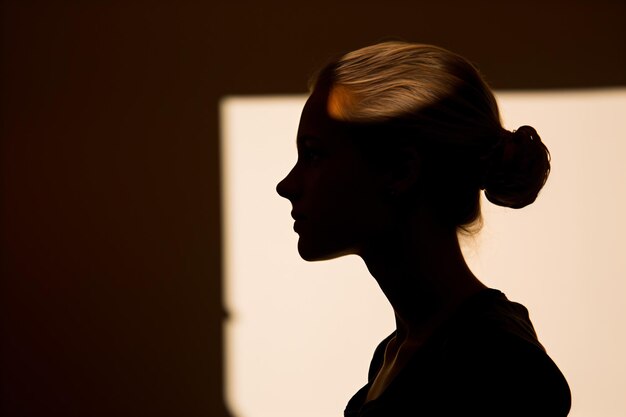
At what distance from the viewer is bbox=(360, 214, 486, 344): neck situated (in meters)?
1.03

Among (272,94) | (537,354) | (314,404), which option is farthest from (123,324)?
(537,354)

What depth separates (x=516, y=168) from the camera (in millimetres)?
1015

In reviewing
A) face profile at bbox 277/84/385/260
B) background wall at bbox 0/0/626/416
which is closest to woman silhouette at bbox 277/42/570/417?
face profile at bbox 277/84/385/260

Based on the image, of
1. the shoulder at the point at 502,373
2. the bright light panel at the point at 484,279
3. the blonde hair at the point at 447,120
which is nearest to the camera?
the shoulder at the point at 502,373

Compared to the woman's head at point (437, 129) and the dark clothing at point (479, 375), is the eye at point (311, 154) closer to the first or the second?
the woman's head at point (437, 129)

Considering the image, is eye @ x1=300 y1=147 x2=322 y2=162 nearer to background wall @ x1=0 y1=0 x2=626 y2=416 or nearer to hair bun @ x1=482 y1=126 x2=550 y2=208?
hair bun @ x1=482 y1=126 x2=550 y2=208

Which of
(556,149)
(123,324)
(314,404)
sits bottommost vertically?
(314,404)

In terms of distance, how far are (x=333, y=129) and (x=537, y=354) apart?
0.43m

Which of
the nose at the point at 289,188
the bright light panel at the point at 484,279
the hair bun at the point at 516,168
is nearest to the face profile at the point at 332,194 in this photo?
the nose at the point at 289,188

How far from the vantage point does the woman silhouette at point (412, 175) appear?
1000 mm

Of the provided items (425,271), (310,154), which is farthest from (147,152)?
(425,271)

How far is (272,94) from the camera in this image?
3.25m

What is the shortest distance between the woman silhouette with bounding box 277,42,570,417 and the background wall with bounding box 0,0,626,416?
2.22 metres

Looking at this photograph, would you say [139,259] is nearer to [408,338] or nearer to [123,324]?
[123,324]
